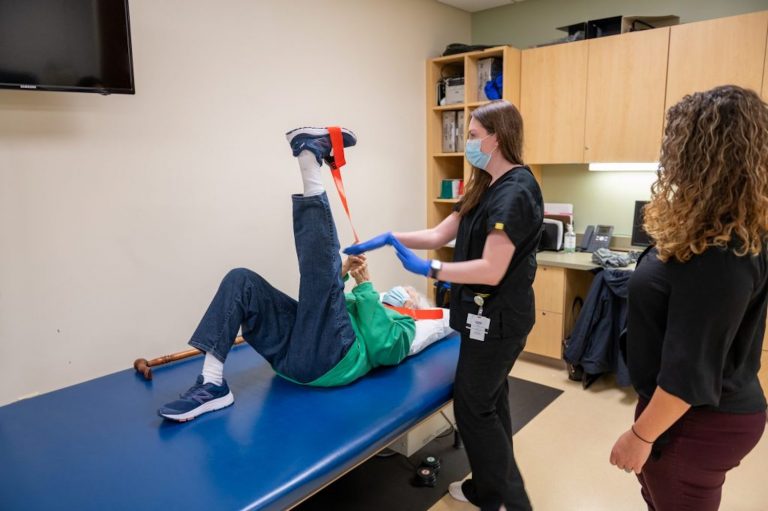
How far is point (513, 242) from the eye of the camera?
1.64 m

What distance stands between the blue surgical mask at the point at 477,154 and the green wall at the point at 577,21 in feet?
7.03

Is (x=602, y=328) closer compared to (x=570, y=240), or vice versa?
(x=602, y=328)

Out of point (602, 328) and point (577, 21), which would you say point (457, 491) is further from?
point (577, 21)

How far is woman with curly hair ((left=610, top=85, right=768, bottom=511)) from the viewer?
968 millimetres

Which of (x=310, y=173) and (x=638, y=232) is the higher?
(x=310, y=173)

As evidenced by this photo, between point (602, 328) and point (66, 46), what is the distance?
2.95 m

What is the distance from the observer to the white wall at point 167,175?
2.10 meters

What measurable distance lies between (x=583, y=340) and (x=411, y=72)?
2.16 meters

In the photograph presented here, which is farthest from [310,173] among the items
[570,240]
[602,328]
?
[570,240]

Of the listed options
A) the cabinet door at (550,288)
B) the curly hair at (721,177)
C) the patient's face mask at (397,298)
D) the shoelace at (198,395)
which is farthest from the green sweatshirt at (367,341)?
the cabinet door at (550,288)

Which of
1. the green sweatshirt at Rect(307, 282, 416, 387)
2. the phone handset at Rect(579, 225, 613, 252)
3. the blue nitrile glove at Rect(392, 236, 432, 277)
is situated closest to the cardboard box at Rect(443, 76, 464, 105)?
the phone handset at Rect(579, 225, 613, 252)

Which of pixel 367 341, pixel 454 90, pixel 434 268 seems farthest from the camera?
pixel 454 90

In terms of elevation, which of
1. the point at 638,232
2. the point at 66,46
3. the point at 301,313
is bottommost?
the point at 301,313

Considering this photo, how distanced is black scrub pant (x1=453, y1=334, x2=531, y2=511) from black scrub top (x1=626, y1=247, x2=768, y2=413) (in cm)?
68
